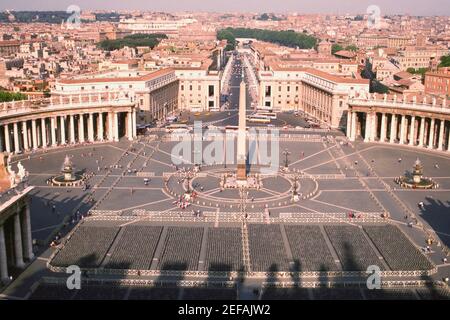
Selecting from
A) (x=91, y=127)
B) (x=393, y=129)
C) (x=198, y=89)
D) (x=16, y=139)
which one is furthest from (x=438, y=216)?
(x=198, y=89)

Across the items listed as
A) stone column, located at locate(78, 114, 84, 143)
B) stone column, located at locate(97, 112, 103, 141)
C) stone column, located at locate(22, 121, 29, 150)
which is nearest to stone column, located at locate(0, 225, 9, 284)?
stone column, located at locate(22, 121, 29, 150)

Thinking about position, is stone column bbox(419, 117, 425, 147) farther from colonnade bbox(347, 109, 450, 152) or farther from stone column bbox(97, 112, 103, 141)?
stone column bbox(97, 112, 103, 141)

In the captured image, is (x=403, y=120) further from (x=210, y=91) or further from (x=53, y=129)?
(x=53, y=129)

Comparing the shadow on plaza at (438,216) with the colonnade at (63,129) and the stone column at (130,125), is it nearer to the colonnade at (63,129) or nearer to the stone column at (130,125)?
the stone column at (130,125)

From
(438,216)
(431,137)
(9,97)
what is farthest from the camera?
(9,97)

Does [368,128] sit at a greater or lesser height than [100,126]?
lesser

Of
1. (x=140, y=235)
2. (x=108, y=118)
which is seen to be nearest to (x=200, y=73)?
(x=108, y=118)

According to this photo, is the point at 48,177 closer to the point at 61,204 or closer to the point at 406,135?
the point at 61,204
